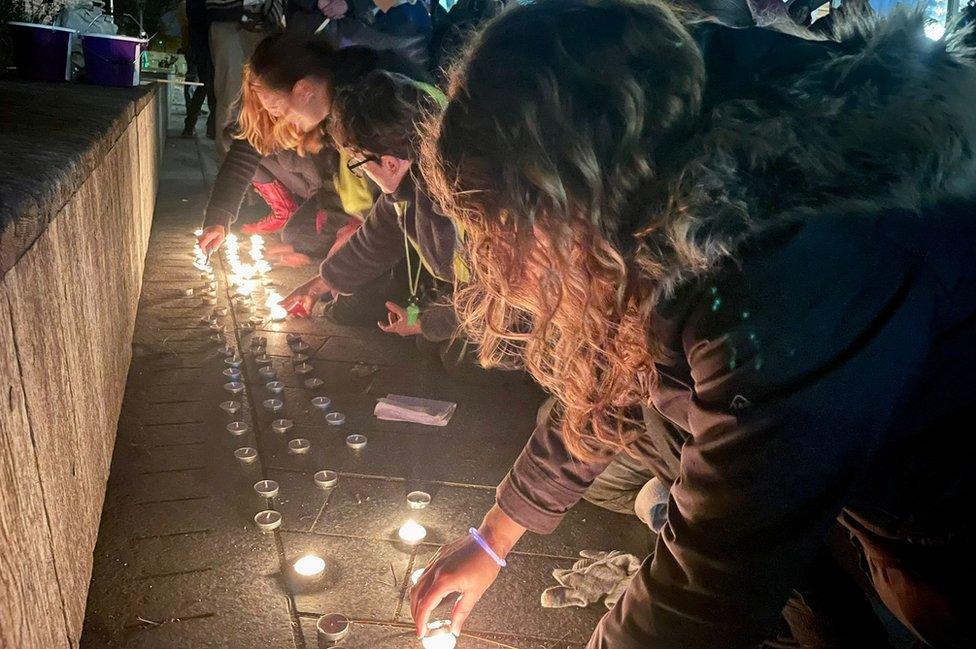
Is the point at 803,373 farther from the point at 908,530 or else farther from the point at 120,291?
the point at 120,291

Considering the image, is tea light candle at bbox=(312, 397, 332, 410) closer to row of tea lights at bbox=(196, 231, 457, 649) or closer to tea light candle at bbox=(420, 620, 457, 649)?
row of tea lights at bbox=(196, 231, 457, 649)

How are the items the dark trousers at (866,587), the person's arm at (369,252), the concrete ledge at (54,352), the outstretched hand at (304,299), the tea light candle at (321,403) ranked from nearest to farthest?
the concrete ledge at (54,352) → the dark trousers at (866,587) → the tea light candle at (321,403) → the person's arm at (369,252) → the outstretched hand at (304,299)

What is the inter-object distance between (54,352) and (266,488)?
43.1 inches

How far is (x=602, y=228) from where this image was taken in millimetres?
1333

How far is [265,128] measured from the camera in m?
4.27

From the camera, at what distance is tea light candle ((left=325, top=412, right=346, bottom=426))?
339cm

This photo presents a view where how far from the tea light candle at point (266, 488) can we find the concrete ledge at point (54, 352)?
19.6 inches

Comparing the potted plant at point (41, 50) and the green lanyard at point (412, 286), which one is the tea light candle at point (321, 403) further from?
the potted plant at point (41, 50)

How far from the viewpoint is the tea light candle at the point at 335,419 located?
339 centimetres

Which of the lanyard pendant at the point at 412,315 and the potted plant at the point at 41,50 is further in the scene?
the lanyard pendant at the point at 412,315

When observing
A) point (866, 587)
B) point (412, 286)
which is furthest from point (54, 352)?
point (412, 286)

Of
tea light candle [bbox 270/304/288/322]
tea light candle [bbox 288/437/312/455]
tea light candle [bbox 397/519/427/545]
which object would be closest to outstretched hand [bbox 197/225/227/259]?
tea light candle [bbox 270/304/288/322]

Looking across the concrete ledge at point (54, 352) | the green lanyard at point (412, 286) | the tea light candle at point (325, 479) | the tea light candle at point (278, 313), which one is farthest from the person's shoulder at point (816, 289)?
the tea light candle at point (278, 313)

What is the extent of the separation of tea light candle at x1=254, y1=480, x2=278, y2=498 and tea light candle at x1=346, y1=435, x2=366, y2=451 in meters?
0.42
